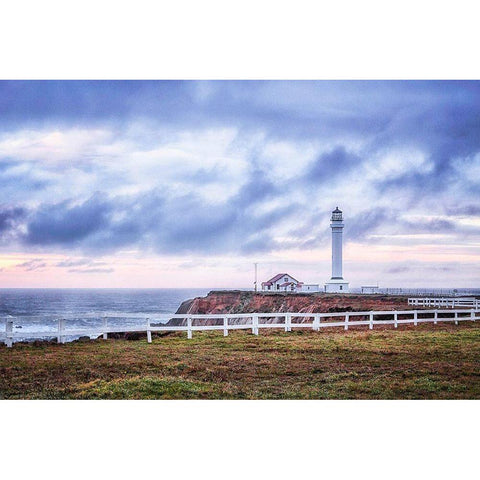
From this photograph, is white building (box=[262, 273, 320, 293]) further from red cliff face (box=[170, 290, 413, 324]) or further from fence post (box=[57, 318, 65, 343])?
fence post (box=[57, 318, 65, 343])

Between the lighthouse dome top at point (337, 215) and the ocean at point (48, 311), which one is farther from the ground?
the lighthouse dome top at point (337, 215)

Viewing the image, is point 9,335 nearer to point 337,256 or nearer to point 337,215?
point 337,215

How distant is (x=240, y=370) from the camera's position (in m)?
10.0

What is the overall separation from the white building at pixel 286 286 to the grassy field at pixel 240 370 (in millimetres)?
13436

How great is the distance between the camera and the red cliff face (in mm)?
25312

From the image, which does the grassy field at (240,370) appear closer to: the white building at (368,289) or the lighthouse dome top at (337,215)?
the lighthouse dome top at (337,215)

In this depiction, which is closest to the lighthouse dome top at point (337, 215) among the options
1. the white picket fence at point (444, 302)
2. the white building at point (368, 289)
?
the white picket fence at point (444, 302)

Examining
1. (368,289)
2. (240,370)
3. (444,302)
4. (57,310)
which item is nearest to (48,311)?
(57,310)

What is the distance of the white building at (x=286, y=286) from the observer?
2625 centimetres

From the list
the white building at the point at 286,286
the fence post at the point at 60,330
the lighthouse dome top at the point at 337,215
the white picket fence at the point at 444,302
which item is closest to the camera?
the fence post at the point at 60,330

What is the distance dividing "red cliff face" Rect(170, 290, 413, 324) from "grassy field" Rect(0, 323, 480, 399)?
11.6m

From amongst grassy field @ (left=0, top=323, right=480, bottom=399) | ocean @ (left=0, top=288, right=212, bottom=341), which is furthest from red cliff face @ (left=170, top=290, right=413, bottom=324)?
grassy field @ (left=0, top=323, right=480, bottom=399)
